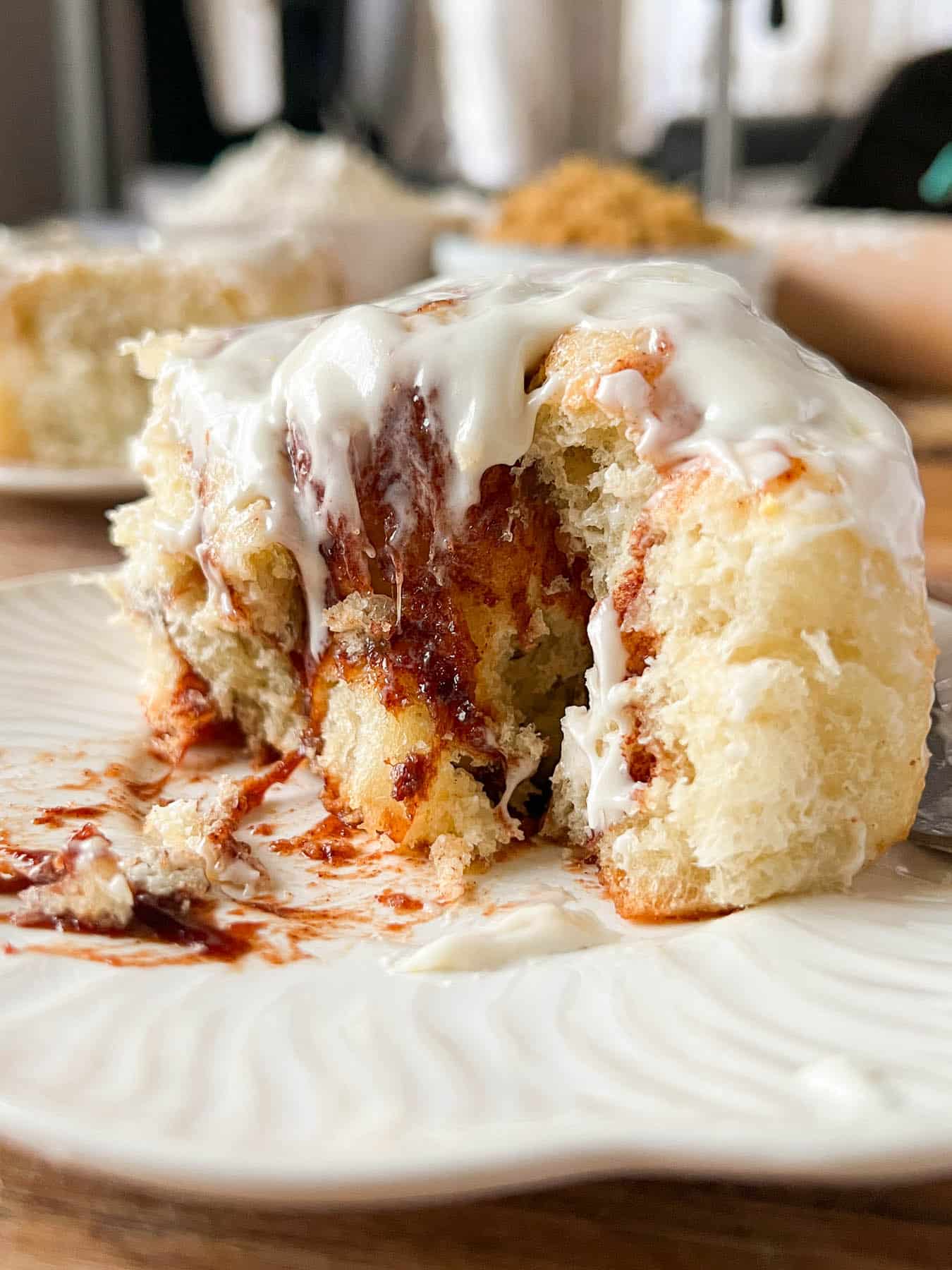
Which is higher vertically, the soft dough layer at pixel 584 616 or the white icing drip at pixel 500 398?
the white icing drip at pixel 500 398

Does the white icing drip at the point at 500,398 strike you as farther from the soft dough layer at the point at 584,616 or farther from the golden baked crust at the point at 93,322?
the golden baked crust at the point at 93,322

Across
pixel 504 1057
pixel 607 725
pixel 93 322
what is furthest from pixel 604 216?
pixel 504 1057

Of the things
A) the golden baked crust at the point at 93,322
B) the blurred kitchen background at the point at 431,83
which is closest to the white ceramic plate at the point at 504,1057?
the golden baked crust at the point at 93,322

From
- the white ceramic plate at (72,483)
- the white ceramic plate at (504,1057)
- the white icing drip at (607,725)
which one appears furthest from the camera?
the white ceramic plate at (72,483)

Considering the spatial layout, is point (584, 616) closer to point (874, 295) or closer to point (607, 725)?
point (607, 725)

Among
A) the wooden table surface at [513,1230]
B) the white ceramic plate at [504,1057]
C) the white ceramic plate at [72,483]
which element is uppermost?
the white ceramic plate at [504,1057]

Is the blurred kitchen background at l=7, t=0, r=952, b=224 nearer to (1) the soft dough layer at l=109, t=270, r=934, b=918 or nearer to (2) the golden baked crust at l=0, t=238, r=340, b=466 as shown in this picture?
(2) the golden baked crust at l=0, t=238, r=340, b=466

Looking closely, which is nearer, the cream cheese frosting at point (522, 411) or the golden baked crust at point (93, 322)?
the cream cheese frosting at point (522, 411)

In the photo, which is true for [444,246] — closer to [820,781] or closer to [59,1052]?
[820,781]

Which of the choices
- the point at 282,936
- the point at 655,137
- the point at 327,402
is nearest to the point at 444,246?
the point at 327,402
